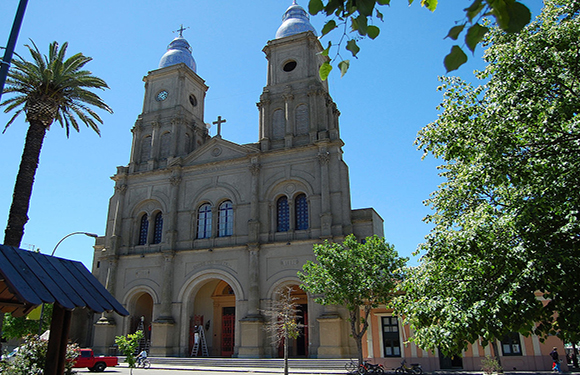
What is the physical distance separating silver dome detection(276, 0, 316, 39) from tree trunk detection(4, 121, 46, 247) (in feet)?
73.5

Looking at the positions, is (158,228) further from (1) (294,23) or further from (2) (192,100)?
(1) (294,23)

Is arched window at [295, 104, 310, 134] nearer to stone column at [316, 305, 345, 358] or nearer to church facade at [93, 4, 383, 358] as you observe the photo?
church facade at [93, 4, 383, 358]

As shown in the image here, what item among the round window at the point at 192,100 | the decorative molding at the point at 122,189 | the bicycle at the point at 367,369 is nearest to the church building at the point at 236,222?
the decorative molding at the point at 122,189

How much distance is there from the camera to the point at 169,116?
1494 inches

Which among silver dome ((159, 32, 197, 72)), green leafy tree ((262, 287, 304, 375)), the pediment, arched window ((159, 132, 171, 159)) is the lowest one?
green leafy tree ((262, 287, 304, 375))

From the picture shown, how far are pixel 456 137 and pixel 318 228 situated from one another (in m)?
18.8

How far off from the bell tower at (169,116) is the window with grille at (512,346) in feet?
87.4

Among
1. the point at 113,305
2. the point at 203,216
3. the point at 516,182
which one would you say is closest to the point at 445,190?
the point at 516,182

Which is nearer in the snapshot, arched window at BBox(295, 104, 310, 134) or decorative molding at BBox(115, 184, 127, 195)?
arched window at BBox(295, 104, 310, 134)

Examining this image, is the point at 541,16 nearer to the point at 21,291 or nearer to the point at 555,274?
the point at 555,274

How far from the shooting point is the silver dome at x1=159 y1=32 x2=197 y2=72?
4019 centimetres

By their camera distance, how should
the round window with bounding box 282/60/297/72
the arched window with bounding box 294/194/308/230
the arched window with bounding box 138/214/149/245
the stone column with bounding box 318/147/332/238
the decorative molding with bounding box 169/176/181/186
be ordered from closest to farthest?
the stone column with bounding box 318/147/332/238 < the arched window with bounding box 294/194/308/230 < the decorative molding with bounding box 169/176/181/186 < the round window with bounding box 282/60/297/72 < the arched window with bounding box 138/214/149/245

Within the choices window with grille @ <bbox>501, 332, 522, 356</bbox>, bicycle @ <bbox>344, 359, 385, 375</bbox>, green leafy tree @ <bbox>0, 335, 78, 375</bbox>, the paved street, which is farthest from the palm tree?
window with grille @ <bbox>501, 332, 522, 356</bbox>

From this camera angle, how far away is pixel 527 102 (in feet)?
32.6
